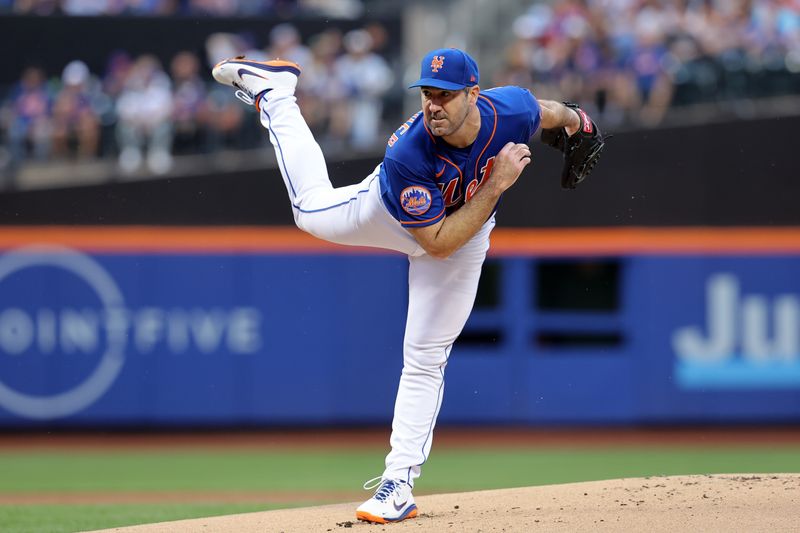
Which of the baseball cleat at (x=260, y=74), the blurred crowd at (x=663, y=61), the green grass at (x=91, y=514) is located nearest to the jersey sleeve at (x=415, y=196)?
the baseball cleat at (x=260, y=74)

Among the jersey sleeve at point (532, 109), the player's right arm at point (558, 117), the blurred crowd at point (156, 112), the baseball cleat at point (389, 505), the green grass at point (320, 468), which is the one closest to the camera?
the baseball cleat at point (389, 505)

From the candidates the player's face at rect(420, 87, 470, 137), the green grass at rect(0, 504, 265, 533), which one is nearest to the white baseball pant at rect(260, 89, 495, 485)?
the player's face at rect(420, 87, 470, 137)

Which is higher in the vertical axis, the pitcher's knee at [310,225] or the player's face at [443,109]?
the player's face at [443,109]

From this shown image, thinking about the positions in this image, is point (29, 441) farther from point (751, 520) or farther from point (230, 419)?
point (751, 520)

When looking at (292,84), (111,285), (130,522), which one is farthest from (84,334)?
(292,84)

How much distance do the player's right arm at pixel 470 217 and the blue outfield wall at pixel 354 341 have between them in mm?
5295

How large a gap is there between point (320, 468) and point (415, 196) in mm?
4554

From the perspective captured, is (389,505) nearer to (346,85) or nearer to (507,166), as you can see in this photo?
(507,166)

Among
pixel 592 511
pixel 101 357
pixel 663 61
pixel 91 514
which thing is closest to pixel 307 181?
pixel 592 511

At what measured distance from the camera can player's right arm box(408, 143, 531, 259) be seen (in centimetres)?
479

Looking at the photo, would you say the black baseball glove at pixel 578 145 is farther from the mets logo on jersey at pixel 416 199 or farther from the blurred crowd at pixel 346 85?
the blurred crowd at pixel 346 85

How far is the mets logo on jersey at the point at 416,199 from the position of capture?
15.5 ft

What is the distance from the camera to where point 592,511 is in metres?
5.06

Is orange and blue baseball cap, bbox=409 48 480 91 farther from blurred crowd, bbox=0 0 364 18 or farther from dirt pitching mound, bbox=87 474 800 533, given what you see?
blurred crowd, bbox=0 0 364 18
